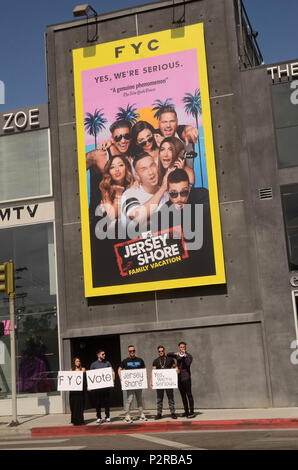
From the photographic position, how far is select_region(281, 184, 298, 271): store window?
19266 millimetres

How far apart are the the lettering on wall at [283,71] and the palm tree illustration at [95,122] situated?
5.97 m

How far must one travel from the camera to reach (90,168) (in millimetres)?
21672

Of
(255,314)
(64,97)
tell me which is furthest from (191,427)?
(64,97)

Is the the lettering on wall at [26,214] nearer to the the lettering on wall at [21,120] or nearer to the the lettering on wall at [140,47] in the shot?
the the lettering on wall at [21,120]

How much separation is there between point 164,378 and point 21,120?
1171cm

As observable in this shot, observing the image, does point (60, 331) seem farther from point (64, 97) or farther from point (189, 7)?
point (189, 7)

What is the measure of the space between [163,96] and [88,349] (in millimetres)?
9368

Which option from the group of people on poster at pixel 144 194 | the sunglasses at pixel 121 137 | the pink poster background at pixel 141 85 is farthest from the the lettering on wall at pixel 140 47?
the sunglasses at pixel 121 137

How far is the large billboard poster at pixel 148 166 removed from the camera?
20281mm

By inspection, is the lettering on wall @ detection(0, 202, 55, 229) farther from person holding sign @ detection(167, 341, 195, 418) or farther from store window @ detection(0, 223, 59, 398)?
person holding sign @ detection(167, 341, 195, 418)

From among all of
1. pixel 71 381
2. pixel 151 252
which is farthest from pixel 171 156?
pixel 71 381

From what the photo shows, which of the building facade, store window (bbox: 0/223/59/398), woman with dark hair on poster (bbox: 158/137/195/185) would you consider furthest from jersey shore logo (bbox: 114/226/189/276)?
store window (bbox: 0/223/59/398)

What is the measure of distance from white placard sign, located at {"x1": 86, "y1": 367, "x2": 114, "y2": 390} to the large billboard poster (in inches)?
153

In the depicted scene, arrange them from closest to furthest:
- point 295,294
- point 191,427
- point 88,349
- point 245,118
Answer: point 191,427
point 295,294
point 245,118
point 88,349
